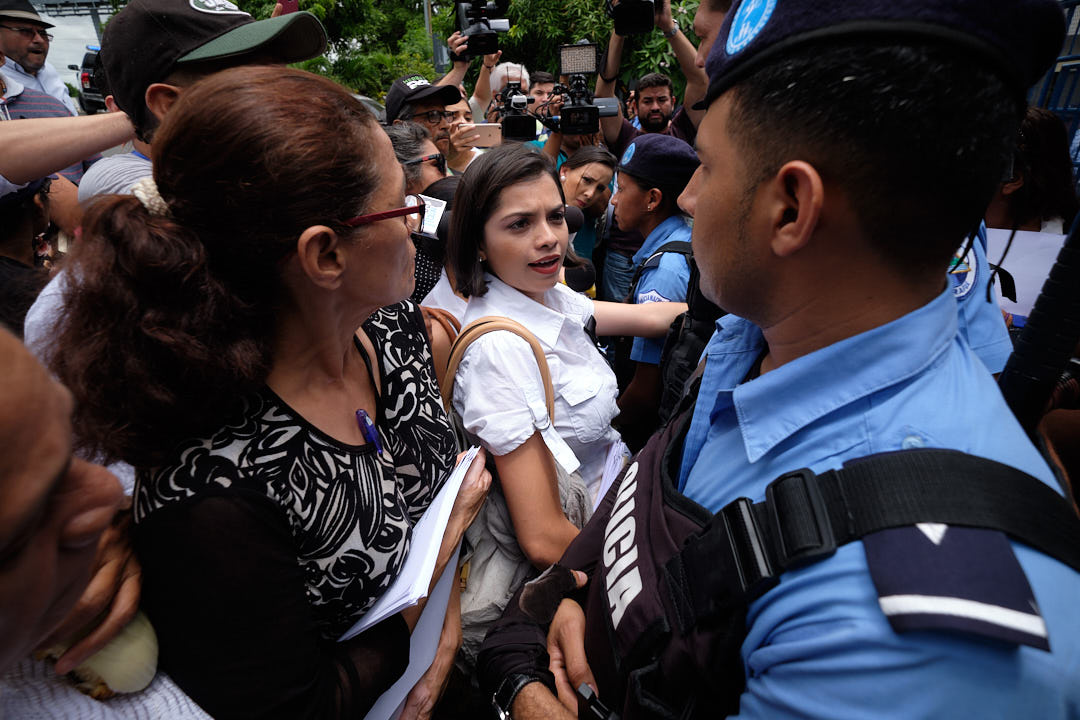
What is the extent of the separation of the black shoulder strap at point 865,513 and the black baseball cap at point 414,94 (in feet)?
14.6

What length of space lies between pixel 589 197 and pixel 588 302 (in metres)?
1.88

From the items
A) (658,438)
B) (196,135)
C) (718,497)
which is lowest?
(658,438)

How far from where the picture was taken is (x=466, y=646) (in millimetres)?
1929

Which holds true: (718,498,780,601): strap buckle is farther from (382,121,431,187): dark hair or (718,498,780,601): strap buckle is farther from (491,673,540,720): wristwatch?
(382,121,431,187): dark hair

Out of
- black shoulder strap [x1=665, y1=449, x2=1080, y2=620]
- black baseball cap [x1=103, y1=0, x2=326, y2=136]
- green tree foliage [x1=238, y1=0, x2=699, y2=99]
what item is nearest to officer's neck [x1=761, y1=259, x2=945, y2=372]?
black shoulder strap [x1=665, y1=449, x2=1080, y2=620]

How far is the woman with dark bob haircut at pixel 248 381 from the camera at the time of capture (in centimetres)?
106

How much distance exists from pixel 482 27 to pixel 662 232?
133 inches

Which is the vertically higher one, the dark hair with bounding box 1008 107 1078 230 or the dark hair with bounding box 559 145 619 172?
the dark hair with bounding box 1008 107 1078 230

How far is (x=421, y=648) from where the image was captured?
161cm

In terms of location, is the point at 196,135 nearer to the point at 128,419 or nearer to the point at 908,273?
the point at 128,419

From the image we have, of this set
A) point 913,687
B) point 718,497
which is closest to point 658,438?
point 718,497

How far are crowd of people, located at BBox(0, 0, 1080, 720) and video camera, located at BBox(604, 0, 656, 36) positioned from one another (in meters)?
3.16

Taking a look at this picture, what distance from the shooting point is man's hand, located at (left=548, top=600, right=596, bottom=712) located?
→ 1356 millimetres

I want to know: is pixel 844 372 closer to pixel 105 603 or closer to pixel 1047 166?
pixel 105 603
